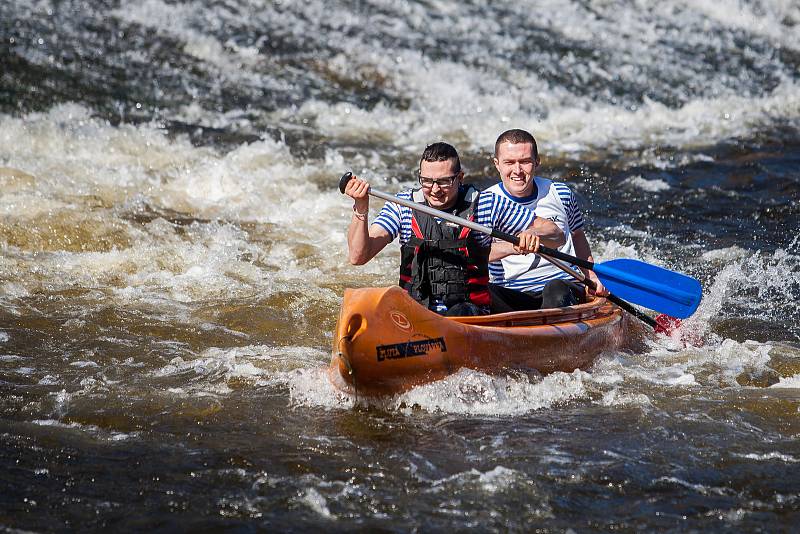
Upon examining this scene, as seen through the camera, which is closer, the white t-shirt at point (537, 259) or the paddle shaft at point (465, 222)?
the paddle shaft at point (465, 222)

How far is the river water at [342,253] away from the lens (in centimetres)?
345

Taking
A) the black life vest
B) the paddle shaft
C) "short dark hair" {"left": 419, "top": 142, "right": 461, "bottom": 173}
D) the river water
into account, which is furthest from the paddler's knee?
"short dark hair" {"left": 419, "top": 142, "right": 461, "bottom": 173}

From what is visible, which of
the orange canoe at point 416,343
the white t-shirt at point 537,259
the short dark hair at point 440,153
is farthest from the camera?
the white t-shirt at point 537,259

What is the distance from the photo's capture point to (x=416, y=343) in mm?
4086

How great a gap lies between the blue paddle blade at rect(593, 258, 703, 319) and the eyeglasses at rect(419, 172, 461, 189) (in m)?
1.28

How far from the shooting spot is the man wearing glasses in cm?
444

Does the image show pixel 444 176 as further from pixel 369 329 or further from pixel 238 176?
pixel 238 176

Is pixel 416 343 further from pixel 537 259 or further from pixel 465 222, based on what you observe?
pixel 537 259

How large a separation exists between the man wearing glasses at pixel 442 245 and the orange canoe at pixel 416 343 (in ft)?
0.66

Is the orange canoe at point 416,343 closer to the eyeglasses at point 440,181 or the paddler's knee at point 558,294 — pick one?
the paddler's knee at point 558,294

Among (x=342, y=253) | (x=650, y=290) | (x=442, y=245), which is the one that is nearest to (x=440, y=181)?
(x=442, y=245)

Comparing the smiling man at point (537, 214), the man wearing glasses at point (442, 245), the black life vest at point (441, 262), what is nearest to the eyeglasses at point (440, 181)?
the man wearing glasses at point (442, 245)

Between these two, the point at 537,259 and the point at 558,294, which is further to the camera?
the point at 537,259

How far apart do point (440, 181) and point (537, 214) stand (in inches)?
37.9
